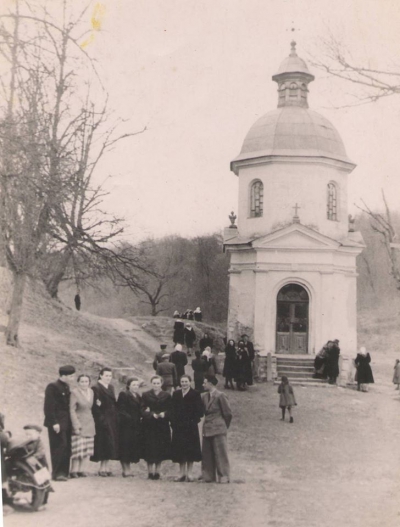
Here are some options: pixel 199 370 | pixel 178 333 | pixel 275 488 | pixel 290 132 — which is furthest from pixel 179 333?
pixel 275 488

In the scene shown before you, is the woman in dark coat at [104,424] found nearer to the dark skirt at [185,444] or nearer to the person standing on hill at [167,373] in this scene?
the dark skirt at [185,444]

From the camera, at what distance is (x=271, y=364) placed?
14.9 metres

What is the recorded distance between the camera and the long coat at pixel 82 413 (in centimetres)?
745

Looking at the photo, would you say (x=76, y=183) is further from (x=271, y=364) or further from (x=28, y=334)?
(x=271, y=364)

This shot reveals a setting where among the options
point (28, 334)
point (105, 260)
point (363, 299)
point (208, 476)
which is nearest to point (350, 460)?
point (208, 476)

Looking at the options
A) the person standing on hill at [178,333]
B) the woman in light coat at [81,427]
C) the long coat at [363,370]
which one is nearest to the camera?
the woman in light coat at [81,427]

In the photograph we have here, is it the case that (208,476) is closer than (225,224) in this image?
Yes

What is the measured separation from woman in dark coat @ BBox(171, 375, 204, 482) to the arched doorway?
9.30 meters

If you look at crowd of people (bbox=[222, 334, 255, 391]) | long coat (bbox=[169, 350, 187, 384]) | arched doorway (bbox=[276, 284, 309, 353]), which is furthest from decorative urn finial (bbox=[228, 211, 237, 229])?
long coat (bbox=[169, 350, 187, 384])

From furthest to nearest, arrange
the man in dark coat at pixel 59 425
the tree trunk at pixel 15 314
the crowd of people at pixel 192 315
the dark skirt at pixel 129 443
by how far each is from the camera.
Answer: the crowd of people at pixel 192 315 → the tree trunk at pixel 15 314 → the dark skirt at pixel 129 443 → the man in dark coat at pixel 59 425

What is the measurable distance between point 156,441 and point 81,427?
919 millimetres

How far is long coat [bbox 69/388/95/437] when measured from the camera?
7.45 meters

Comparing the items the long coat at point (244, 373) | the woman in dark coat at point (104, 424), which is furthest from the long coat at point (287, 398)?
the woman in dark coat at point (104, 424)

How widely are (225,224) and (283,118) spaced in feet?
10.7
